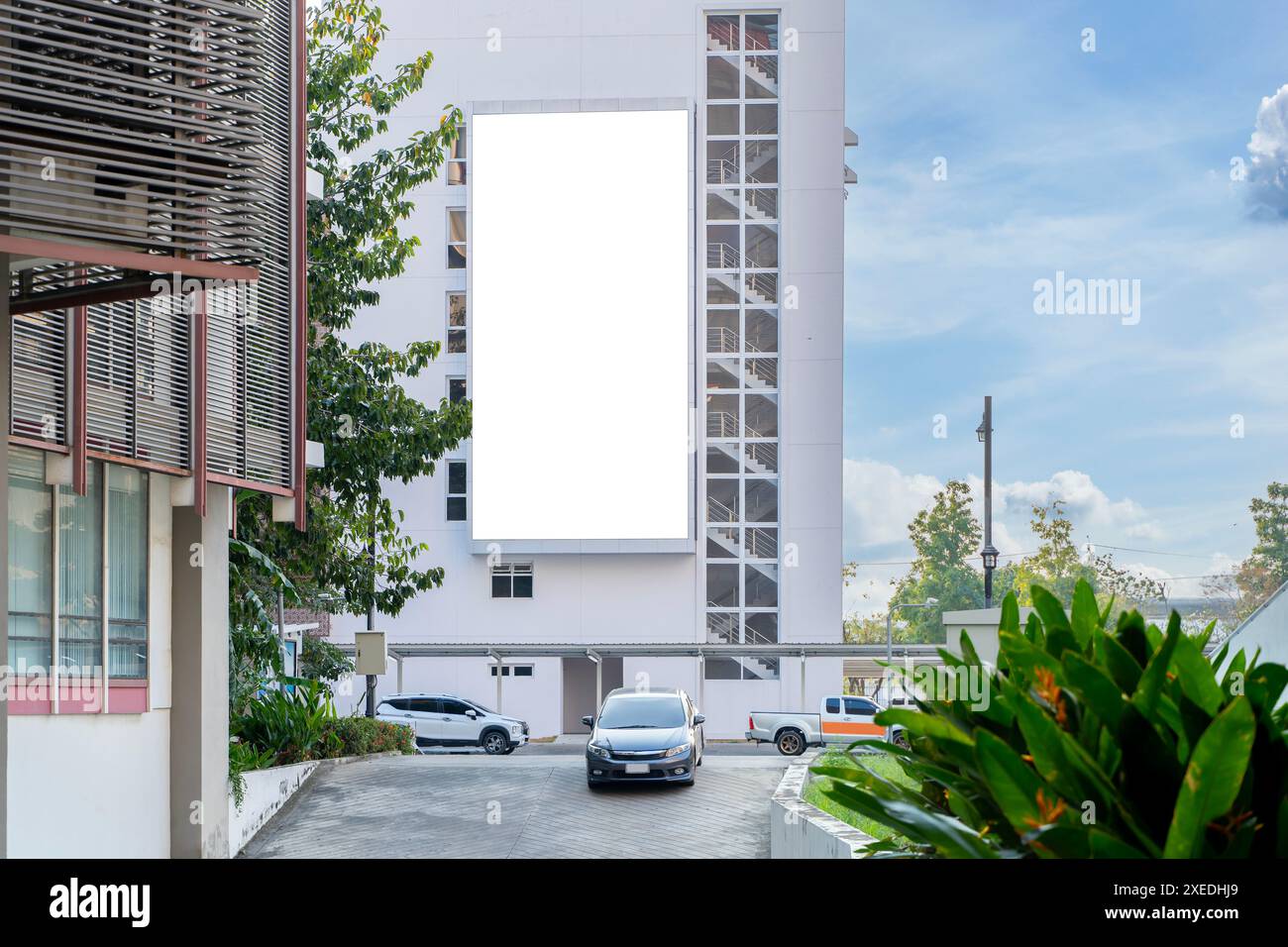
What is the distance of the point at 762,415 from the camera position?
45.4m

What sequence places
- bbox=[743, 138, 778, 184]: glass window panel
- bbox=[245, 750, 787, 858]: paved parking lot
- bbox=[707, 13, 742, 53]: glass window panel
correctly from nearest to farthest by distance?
1. bbox=[245, 750, 787, 858]: paved parking lot
2. bbox=[743, 138, 778, 184]: glass window panel
3. bbox=[707, 13, 742, 53]: glass window panel

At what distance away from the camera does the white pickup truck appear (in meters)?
30.2

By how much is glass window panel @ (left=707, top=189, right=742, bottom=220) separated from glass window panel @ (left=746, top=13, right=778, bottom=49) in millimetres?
5730

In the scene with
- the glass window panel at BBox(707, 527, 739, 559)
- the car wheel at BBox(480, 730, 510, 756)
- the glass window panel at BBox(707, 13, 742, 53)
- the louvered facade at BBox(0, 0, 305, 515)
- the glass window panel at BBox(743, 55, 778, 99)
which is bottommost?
the car wheel at BBox(480, 730, 510, 756)

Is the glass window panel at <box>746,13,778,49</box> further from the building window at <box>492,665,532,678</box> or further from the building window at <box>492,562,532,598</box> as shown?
the building window at <box>492,665,532,678</box>

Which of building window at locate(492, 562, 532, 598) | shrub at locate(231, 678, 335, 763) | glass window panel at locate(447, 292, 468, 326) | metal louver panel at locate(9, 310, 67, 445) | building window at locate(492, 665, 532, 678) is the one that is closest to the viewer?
metal louver panel at locate(9, 310, 67, 445)

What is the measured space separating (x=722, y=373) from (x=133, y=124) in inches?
1512

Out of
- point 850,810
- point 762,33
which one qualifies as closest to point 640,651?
point 762,33

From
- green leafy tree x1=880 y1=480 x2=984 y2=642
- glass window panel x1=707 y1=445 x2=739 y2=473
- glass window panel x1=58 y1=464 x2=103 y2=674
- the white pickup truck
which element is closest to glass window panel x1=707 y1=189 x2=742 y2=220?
glass window panel x1=707 y1=445 x2=739 y2=473

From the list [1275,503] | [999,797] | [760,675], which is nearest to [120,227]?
[999,797]

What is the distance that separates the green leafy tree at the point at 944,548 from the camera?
55.1m

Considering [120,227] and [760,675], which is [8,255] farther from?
[760,675]

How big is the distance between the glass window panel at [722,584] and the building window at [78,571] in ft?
112
